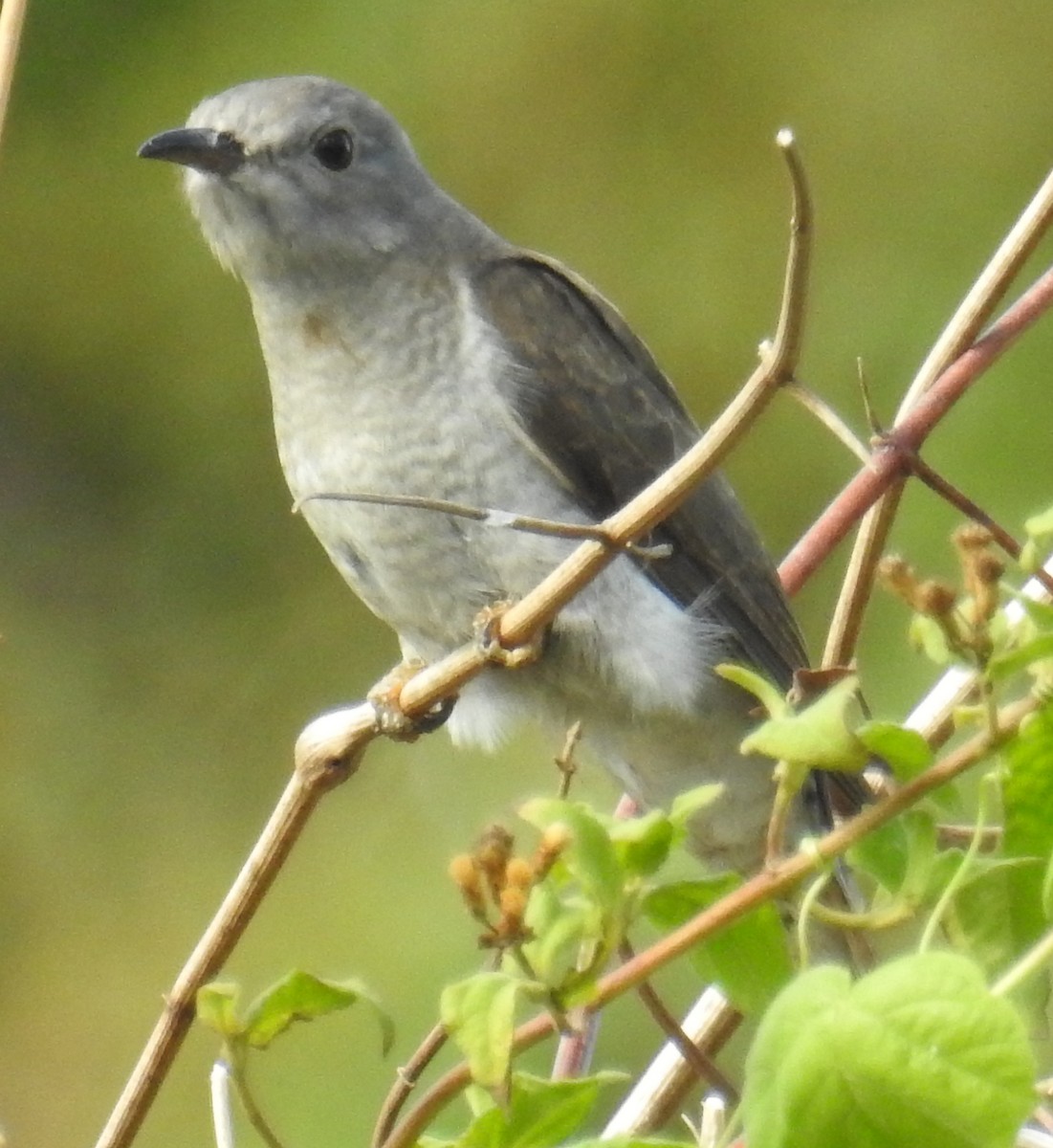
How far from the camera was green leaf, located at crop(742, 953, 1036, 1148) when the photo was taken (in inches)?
23.3

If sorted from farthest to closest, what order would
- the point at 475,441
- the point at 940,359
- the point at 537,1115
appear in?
the point at 475,441 < the point at 940,359 < the point at 537,1115

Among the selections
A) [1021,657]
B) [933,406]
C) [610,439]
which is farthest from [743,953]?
[610,439]

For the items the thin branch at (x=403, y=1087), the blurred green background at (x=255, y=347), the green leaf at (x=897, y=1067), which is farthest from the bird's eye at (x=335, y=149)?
the blurred green background at (x=255, y=347)

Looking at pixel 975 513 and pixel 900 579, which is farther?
pixel 975 513

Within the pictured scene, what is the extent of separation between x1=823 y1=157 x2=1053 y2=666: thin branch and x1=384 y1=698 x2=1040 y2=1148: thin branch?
0.20 metres

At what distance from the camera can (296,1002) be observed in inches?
31.4

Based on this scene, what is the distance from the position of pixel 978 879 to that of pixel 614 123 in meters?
3.92

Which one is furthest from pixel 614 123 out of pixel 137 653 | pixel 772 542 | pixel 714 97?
pixel 137 653

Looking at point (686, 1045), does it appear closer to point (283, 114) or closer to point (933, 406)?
point (933, 406)

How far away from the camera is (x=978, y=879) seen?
0.69 meters

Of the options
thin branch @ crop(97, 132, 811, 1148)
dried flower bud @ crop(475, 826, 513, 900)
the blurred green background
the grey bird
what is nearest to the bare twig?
thin branch @ crop(97, 132, 811, 1148)

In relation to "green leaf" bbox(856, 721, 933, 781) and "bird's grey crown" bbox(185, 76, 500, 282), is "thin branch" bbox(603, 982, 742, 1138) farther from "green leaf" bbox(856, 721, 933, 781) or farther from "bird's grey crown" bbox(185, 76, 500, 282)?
"bird's grey crown" bbox(185, 76, 500, 282)

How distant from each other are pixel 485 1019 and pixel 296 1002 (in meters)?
0.13

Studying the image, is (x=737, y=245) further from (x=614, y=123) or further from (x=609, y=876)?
(x=609, y=876)
